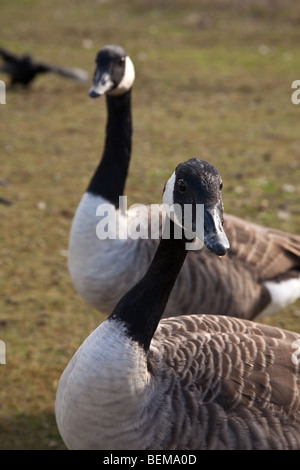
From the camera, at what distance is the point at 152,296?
131 inches

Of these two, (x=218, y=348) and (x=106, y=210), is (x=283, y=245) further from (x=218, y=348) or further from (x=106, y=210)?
(x=218, y=348)

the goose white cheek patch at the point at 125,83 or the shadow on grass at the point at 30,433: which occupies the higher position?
the goose white cheek patch at the point at 125,83

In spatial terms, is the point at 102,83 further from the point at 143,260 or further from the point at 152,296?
the point at 152,296

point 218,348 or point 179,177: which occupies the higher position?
point 179,177

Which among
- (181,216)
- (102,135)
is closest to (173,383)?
(181,216)

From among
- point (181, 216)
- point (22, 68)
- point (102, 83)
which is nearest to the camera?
point (181, 216)

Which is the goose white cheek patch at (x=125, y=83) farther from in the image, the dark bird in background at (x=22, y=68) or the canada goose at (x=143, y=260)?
the dark bird in background at (x=22, y=68)

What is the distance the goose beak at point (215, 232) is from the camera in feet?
8.79

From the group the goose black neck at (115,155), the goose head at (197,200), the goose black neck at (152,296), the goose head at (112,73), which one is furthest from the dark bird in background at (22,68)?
the goose head at (197,200)

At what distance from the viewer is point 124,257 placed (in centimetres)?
454

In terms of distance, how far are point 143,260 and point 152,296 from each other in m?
1.21

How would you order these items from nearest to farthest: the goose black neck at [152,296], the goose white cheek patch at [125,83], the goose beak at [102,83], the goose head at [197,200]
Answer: the goose head at [197,200] < the goose black neck at [152,296] < the goose beak at [102,83] < the goose white cheek patch at [125,83]
